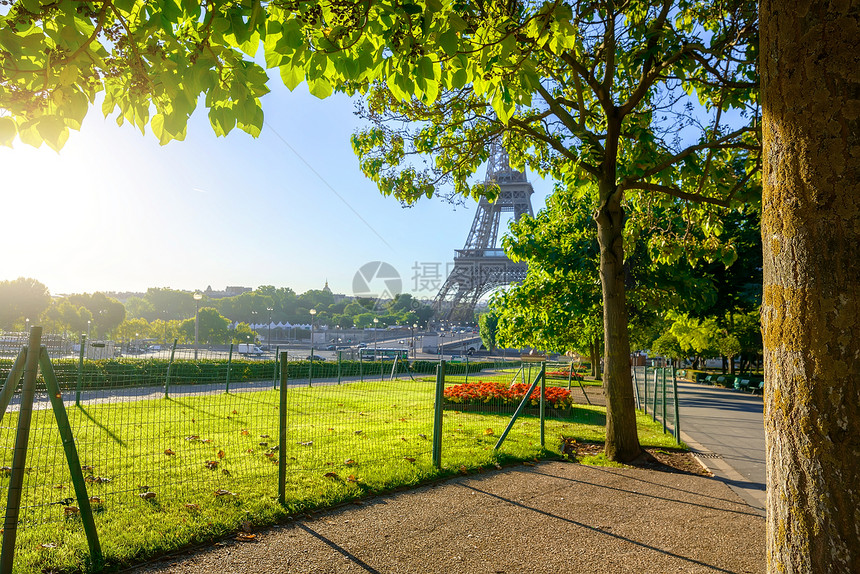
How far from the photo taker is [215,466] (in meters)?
6.41

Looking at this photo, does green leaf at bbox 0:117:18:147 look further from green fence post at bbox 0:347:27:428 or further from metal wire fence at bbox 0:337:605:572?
metal wire fence at bbox 0:337:605:572

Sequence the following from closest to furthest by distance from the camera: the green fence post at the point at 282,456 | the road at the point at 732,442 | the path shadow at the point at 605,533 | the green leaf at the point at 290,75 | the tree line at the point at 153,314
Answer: the green leaf at the point at 290,75 < the path shadow at the point at 605,533 < the green fence post at the point at 282,456 < the road at the point at 732,442 < the tree line at the point at 153,314

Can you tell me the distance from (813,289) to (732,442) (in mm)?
9587

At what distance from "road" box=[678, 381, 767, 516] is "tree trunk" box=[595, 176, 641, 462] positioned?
126 cm

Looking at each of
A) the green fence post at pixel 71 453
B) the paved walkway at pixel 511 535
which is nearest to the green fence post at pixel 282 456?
the paved walkway at pixel 511 535

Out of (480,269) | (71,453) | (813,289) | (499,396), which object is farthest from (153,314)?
(813,289)

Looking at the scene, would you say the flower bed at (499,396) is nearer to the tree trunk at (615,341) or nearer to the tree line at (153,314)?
the tree trunk at (615,341)

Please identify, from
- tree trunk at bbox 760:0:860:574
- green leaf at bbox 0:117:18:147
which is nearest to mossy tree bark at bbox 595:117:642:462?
tree trunk at bbox 760:0:860:574

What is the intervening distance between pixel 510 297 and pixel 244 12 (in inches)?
713

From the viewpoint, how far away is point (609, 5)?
760 cm

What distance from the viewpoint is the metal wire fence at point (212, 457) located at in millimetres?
4348

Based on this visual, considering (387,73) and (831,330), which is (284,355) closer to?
(387,73)

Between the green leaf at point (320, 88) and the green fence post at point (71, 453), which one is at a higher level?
the green leaf at point (320, 88)

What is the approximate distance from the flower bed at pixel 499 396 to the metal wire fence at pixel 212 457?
53mm
